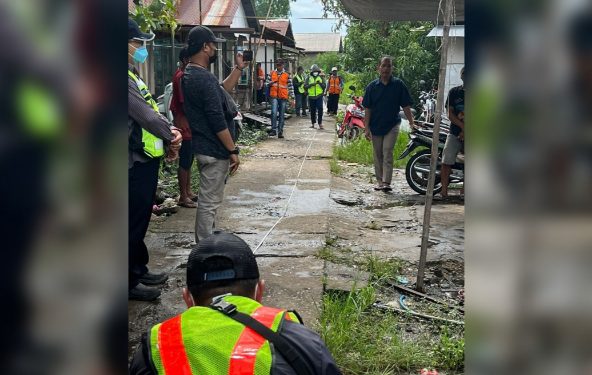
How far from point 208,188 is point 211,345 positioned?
9.91 ft

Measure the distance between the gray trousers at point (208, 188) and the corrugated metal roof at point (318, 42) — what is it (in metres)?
47.3

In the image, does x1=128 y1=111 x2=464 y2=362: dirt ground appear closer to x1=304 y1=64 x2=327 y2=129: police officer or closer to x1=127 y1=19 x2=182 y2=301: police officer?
x1=127 y1=19 x2=182 y2=301: police officer

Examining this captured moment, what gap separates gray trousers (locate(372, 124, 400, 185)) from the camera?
7.91m

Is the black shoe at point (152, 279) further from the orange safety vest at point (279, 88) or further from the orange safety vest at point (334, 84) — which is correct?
the orange safety vest at point (334, 84)

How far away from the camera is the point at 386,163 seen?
26.5ft

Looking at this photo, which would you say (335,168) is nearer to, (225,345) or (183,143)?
(183,143)

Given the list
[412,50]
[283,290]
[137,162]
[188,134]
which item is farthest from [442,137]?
[412,50]

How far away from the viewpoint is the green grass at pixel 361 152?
1052cm

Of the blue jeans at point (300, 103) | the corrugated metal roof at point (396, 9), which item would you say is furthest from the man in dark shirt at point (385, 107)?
the blue jeans at point (300, 103)

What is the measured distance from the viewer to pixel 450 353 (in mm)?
3326
